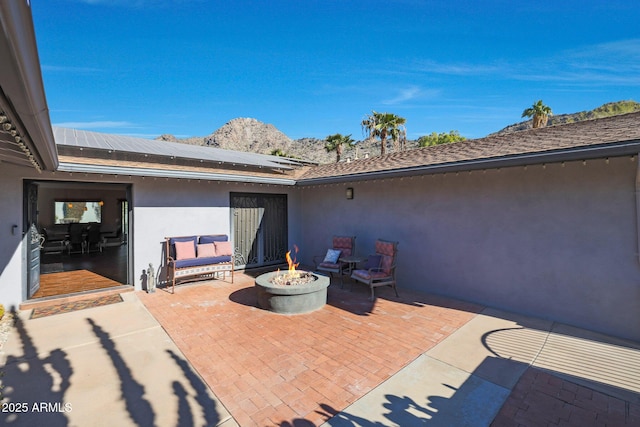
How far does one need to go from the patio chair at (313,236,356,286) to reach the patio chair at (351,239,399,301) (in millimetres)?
670

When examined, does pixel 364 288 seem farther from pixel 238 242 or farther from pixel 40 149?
pixel 40 149

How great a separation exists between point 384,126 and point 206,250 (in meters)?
17.9

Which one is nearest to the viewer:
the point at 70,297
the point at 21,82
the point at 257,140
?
the point at 21,82

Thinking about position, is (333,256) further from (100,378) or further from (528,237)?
(100,378)

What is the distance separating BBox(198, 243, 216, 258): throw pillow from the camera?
760 centimetres

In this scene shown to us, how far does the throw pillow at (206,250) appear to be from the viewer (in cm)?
760

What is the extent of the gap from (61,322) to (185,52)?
36.3 feet

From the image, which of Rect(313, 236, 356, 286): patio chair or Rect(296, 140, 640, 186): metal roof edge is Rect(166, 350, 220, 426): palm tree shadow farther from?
Rect(296, 140, 640, 186): metal roof edge

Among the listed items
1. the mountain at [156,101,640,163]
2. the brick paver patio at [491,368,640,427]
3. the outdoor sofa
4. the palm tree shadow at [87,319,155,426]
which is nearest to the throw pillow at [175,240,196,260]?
the outdoor sofa

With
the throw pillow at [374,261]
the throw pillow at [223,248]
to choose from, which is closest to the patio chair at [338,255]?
the throw pillow at [374,261]

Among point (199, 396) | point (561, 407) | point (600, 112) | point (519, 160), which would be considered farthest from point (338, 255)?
point (600, 112)

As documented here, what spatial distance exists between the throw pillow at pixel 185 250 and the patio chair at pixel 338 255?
10.5 ft

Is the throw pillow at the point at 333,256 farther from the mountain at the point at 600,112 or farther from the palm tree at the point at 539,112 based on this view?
the mountain at the point at 600,112

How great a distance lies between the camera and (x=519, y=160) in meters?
4.89
